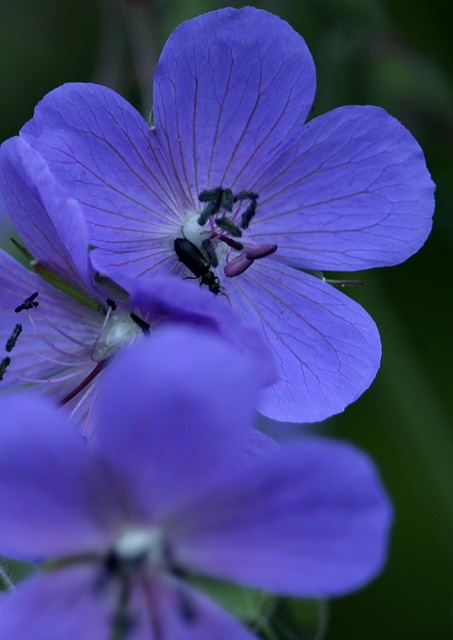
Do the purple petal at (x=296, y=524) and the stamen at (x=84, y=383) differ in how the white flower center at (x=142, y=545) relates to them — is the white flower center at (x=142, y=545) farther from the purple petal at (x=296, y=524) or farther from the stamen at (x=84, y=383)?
the stamen at (x=84, y=383)

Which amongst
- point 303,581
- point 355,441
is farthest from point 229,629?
point 355,441

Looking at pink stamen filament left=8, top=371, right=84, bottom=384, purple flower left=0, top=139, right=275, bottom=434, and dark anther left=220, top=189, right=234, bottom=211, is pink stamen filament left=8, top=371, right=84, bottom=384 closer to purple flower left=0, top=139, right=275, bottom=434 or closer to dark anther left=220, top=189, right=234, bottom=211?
purple flower left=0, top=139, right=275, bottom=434

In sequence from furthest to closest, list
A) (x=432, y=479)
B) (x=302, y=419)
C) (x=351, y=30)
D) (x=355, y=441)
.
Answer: (x=355, y=441) < (x=432, y=479) < (x=351, y=30) < (x=302, y=419)

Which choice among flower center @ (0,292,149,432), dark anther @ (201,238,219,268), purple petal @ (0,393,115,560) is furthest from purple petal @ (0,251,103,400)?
purple petal @ (0,393,115,560)

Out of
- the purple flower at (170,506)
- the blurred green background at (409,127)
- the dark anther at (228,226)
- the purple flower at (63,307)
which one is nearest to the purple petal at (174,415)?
the purple flower at (170,506)

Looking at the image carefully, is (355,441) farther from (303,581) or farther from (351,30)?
(303,581)

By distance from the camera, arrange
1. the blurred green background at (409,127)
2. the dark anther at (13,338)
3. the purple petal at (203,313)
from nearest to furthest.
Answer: the purple petal at (203,313) → the dark anther at (13,338) → the blurred green background at (409,127)
